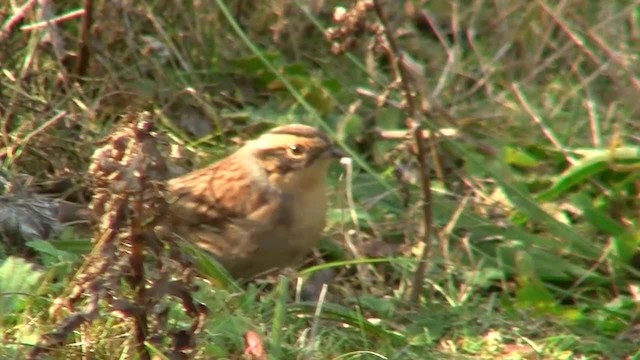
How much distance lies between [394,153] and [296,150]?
0.45m

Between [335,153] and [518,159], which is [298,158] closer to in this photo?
[335,153]

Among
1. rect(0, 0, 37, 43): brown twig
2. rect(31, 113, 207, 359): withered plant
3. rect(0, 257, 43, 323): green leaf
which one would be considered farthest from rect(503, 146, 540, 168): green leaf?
rect(31, 113, 207, 359): withered plant

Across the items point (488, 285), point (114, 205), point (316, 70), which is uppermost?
point (114, 205)

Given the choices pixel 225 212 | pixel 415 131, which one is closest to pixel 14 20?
pixel 225 212

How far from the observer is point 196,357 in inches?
166

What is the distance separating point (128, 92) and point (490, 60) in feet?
7.47

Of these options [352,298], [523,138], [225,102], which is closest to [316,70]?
[225,102]

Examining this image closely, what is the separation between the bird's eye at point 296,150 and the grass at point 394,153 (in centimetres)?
40

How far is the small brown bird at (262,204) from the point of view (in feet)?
17.7

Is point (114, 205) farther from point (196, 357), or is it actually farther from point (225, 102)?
point (225, 102)

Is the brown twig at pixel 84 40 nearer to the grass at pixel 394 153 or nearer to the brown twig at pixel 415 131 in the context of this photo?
the grass at pixel 394 153

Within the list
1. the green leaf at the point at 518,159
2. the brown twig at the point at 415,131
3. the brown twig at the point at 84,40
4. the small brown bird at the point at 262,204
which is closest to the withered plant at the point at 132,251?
the brown twig at the point at 415,131

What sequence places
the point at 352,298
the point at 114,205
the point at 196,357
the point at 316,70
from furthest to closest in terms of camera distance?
the point at 316,70 < the point at 352,298 < the point at 196,357 < the point at 114,205

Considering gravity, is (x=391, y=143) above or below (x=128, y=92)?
below
